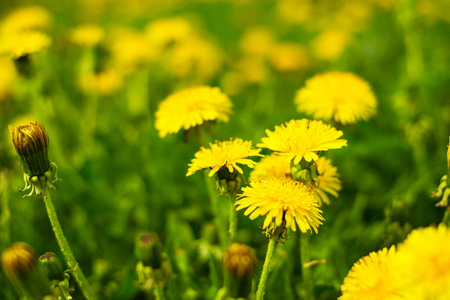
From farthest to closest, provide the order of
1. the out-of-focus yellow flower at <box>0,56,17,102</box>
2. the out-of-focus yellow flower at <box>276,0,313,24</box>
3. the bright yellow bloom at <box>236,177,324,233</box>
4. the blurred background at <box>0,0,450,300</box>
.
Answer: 1. the out-of-focus yellow flower at <box>276,0,313,24</box>
2. the out-of-focus yellow flower at <box>0,56,17,102</box>
3. the blurred background at <box>0,0,450,300</box>
4. the bright yellow bloom at <box>236,177,324,233</box>

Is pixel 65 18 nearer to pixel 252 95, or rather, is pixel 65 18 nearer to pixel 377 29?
pixel 252 95

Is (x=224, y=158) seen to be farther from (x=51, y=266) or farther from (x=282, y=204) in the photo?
(x=51, y=266)

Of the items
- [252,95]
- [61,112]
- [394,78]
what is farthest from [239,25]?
[61,112]

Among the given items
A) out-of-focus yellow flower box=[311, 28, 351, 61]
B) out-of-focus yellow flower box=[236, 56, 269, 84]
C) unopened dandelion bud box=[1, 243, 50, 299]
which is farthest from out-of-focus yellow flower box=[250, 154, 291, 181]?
out-of-focus yellow flower box=[311, 28, 351, 61]

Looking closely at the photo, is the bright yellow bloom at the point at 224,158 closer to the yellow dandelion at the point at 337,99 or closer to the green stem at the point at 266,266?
→ the green stem at the point at 266,266

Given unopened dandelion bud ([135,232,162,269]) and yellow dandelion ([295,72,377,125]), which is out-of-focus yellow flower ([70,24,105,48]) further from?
unopened dandelion bud ([135,232,162,269])

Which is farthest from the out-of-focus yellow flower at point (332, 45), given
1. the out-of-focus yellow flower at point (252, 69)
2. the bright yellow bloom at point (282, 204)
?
the bright yellow bloom at point (282, 204)

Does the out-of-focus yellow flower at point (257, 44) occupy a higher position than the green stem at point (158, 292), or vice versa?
the out-of-focus yellow flower at point (257, 44)
